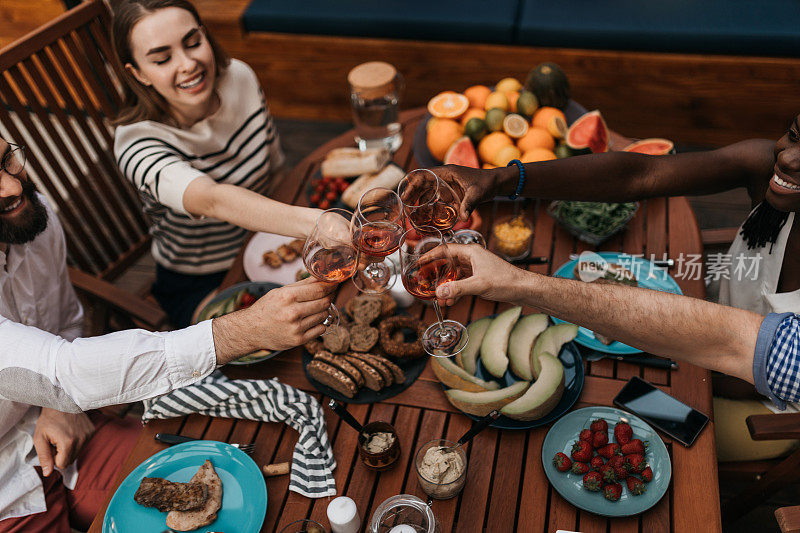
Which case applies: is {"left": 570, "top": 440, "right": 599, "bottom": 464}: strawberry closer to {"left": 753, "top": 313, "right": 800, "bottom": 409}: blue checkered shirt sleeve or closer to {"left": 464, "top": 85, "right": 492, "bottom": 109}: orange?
{"left": 753, "top": 313, "right": 800, "bottom": 409}: blue checkered shirt sleeve

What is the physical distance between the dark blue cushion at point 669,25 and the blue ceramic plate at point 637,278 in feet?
6.41

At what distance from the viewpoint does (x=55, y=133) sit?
231 cm

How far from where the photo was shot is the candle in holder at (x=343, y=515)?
4.38 feet

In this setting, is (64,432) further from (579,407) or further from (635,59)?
(635,59)

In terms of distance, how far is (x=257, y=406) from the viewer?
1618 millimetres

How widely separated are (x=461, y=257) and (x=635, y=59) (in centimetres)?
248

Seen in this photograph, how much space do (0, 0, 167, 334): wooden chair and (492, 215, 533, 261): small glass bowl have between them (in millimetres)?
1141

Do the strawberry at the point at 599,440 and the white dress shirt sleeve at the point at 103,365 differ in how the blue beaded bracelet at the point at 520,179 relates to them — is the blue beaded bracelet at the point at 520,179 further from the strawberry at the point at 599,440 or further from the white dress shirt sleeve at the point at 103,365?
the white dress shirt sleeve at the point at 103,365

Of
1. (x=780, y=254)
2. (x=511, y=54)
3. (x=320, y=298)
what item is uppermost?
(x=320, y=298)

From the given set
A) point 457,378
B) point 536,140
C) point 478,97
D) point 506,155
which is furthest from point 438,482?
point 478,97

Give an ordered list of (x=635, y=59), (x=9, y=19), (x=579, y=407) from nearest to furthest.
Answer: (x=579, y=407) < (x=635, y=59) < (x=9, y=19)

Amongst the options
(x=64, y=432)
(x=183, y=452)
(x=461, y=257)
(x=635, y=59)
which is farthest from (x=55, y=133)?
(x=635, y=59)

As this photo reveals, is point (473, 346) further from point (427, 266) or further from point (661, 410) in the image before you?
point (661, 410)

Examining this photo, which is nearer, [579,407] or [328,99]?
[579,407]
